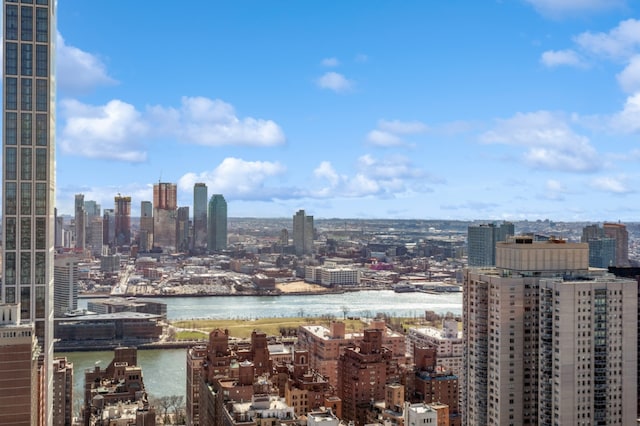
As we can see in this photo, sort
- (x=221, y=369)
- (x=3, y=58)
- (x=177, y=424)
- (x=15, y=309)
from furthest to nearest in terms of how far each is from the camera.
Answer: (x=177, y=424) < (x=221, y=369) < (x=3, y=58) < (x=15, y=309)

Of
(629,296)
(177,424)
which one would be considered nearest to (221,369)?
(177,424)

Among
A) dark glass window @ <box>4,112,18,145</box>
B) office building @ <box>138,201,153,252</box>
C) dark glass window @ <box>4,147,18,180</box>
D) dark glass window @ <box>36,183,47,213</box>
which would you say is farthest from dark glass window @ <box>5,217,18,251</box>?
office building @ <box>138,201,153,252</box>

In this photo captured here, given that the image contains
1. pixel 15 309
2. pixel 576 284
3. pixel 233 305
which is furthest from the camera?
pixel 233 305

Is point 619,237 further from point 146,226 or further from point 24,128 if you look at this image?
point 146,226

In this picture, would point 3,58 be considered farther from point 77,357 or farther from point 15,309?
point 77,357

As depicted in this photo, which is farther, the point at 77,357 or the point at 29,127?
the point at 77,357

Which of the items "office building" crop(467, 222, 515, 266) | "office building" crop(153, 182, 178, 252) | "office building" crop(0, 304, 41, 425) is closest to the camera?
"office building" crop(0, 304, 41, 425)

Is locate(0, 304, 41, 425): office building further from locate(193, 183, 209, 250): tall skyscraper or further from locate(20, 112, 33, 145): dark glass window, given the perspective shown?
locate(193, 183, 209, 250): tall skyscraper

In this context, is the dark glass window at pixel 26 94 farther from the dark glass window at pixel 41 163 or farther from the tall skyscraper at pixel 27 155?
the dark glass window at pixel 41 163
